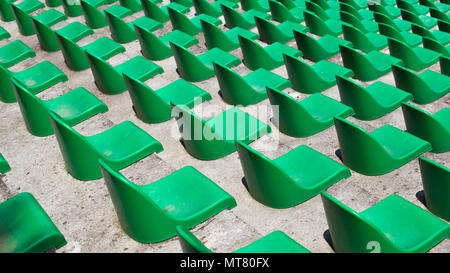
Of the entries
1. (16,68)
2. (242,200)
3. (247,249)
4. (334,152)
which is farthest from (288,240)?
(16,68)

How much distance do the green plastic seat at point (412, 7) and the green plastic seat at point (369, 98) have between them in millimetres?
3998

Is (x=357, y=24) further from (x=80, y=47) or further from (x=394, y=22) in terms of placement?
(x=80, y=47)

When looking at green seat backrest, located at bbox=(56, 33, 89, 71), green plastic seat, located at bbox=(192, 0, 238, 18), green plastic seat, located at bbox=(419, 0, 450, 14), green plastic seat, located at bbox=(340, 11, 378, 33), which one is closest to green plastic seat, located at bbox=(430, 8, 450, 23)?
green plastic seat, located at bbox=(419, 0, 450, 14)

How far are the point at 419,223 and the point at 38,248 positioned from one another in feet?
7.33

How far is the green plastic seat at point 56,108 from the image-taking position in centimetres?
418

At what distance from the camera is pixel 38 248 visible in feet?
9.52

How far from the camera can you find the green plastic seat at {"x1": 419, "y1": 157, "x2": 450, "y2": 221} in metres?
2.96

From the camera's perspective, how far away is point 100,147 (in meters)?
4.00

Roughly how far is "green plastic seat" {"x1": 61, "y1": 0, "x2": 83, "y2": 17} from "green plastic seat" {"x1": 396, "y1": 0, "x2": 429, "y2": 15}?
5034 mm

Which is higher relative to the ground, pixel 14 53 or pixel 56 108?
pixel 14 53

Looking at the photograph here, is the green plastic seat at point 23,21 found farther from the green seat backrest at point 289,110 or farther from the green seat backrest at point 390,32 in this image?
the green seat backrest at point 390,32

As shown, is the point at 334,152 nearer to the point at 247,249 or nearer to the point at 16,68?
the point at 247,249

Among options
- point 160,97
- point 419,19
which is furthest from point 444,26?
point 160,97

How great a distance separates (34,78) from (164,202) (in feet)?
8.79
